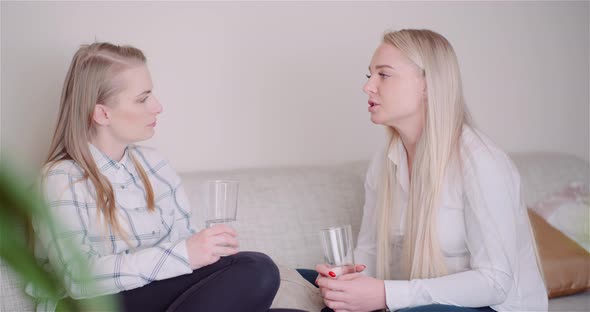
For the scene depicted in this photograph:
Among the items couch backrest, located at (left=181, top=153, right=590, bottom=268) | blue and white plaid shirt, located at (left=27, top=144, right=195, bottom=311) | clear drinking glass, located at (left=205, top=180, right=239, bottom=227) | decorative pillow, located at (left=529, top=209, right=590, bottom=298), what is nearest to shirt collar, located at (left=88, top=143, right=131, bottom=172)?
blue and white plaid shirt, located at (left=27, top=144, right=195, bottom=311)

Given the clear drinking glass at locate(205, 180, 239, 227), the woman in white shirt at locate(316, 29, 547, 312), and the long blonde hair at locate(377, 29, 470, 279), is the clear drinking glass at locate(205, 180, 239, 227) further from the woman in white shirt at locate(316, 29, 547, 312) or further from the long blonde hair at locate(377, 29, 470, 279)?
the long blonde hair at locate(377, 29, 470, 279)

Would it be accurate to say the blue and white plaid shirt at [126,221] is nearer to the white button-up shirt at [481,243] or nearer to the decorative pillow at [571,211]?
the white button-up shirt at [481,243]

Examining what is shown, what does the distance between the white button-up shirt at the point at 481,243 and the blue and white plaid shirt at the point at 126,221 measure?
1.87 feet

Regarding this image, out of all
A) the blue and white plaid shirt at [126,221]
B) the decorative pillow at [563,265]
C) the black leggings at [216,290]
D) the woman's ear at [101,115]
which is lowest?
the decorative pillow at [563,265]

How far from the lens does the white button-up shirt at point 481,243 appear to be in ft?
5.47

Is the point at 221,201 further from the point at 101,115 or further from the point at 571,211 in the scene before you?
the point at 571,211

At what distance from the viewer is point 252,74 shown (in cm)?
263

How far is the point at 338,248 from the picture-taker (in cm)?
160

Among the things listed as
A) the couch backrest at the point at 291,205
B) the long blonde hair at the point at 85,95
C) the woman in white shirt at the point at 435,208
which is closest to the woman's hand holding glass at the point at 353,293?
the woman in white shirt at the point at 435,208

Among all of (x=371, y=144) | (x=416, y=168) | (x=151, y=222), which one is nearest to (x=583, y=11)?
(x=371, y=144)

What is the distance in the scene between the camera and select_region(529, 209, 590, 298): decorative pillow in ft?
7.56

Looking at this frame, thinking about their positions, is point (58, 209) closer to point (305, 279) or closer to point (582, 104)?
point (305, 279)

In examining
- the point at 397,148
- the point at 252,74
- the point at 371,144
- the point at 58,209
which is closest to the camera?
the point at 58,209

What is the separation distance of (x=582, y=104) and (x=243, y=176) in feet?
6.19
